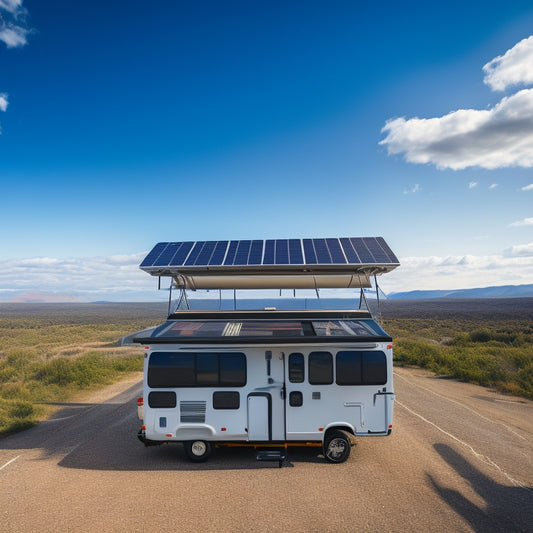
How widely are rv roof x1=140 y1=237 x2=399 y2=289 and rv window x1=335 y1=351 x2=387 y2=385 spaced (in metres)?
2.71

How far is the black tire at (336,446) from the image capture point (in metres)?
8.83

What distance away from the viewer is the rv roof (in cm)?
1097

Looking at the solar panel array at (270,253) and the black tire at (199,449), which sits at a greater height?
the solar panel array at (270,253)

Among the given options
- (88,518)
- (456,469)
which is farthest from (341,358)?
(88,518)

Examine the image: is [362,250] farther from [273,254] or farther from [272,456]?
[272,456]

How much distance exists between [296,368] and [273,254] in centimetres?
378

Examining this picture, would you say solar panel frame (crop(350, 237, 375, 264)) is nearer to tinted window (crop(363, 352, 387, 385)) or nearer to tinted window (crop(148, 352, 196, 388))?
tinted window (crop(363, 352, 387, 385))

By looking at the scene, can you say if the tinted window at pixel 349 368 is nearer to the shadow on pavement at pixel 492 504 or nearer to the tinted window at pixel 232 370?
the tinted window at pixel 232 370

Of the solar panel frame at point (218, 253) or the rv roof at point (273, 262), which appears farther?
the solar panel frame at point (218, 253)

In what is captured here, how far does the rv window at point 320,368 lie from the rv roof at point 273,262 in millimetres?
2803

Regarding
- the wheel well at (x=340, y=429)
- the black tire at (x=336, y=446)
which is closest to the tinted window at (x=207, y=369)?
the wheel well at (x=340, y=429)

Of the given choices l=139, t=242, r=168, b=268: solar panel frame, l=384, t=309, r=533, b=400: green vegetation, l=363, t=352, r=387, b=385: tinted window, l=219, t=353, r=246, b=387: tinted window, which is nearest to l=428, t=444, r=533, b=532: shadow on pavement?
l=363, t=352, r=387, b=385: tinted window

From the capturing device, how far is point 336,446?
8859 mm

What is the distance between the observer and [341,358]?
8.84m
